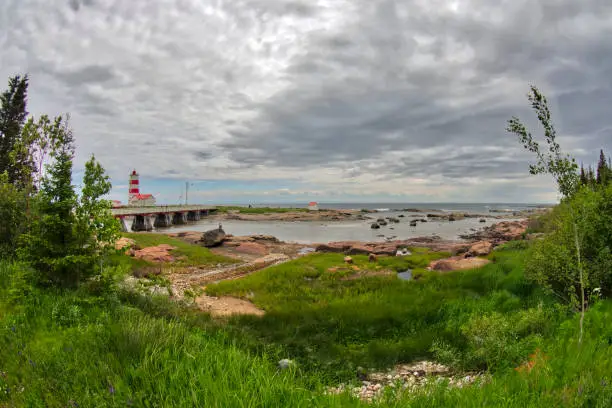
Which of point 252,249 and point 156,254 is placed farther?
point 252,249

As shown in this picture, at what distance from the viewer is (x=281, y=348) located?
871 centimetres

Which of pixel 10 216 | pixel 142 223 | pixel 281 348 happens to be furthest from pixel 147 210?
pixel 281 348

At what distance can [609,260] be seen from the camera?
31.3 ft

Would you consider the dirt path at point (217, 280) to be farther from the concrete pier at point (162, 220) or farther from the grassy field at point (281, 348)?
the concrete pier at point (162, 220)

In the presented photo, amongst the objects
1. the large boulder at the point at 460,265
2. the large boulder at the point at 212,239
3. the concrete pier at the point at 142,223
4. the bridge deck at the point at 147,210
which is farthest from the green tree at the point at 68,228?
the concrete pier at the point at 142,223

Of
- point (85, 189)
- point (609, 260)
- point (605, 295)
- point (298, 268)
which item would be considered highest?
point (85, 189)

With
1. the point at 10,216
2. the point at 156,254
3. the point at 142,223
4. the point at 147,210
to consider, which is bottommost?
the point at 156,254

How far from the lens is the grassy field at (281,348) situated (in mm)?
3871

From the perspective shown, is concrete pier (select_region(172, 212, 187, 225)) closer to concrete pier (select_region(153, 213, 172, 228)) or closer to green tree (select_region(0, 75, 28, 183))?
concrete pier (select_region(153, 213, 172, 228))

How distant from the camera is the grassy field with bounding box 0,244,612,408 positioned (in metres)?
3.87

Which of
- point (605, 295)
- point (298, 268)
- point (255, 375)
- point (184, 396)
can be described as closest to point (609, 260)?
point (605, 295)

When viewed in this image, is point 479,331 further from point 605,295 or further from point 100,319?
point 100,319

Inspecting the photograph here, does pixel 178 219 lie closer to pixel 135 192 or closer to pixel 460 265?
pixel 135 192

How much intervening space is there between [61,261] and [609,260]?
1418 cm
